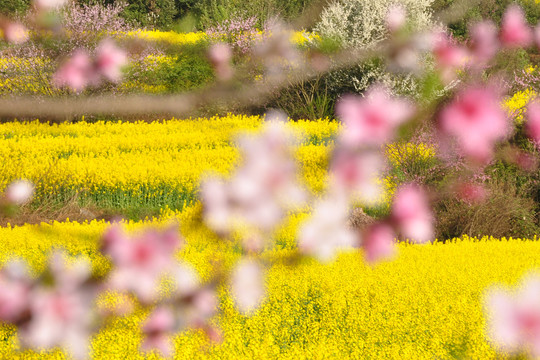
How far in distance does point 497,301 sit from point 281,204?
0.48 meters

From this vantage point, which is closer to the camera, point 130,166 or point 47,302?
point 47,302

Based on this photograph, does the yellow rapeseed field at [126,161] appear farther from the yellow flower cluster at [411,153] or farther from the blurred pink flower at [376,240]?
the blurred pink flower at [376,240]

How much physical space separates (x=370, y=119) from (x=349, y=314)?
2857mm

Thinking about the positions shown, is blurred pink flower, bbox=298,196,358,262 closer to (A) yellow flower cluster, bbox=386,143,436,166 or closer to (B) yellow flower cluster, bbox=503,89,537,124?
(B) yellow flower cluster, bbox=503,89,537,124

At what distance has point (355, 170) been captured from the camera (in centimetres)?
98

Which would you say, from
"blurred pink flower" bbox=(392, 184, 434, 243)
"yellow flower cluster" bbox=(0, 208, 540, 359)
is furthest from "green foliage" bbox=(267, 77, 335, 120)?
"blurred pink flower" bbox=(392, 184, 434, 243)

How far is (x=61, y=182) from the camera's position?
732 centimetres

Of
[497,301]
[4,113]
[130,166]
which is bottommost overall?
[4,113]

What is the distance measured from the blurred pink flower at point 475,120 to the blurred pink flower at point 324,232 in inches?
13.4

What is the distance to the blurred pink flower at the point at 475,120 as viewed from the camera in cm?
84

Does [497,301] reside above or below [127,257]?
above

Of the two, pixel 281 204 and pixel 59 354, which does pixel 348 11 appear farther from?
pixel 281 204

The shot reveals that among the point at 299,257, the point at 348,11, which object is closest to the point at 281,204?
the point at 299,257

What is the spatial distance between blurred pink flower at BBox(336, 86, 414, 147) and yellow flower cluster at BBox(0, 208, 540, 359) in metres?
2.53
